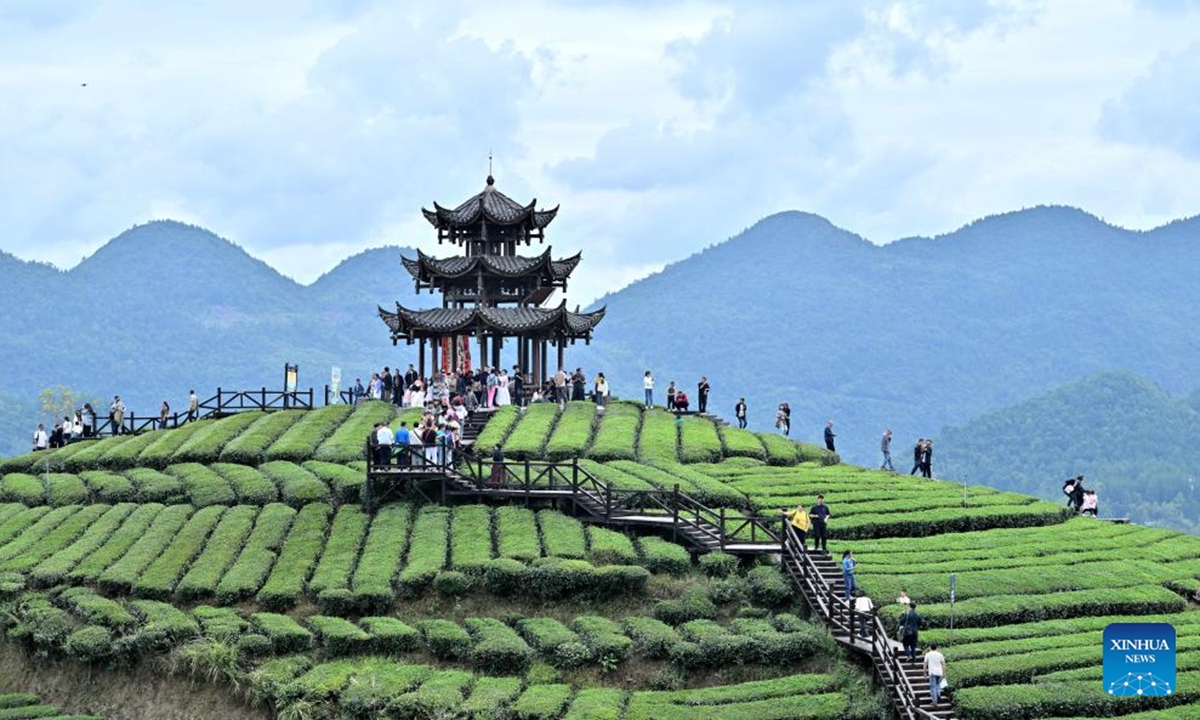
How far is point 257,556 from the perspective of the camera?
5972 centimetres

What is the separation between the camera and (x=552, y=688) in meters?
49.4

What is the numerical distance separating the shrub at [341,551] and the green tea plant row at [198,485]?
1874mm

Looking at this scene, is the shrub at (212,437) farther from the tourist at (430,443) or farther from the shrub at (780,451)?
the shrub at (780,451)

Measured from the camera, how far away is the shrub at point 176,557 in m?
57.8

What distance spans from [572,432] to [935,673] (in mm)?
28545

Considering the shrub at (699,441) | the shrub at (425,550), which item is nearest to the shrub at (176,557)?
the shrub at (425,550)

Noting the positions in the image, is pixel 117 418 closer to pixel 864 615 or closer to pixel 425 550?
pixel 425 550

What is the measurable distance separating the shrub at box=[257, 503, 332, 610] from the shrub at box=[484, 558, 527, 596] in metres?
5.82

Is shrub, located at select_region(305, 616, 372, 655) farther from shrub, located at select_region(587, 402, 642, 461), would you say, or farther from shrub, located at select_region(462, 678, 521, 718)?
shrub, located at select_region(587, 402, 642, 461)

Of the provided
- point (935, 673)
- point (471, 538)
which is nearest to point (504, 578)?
point (471, 538)

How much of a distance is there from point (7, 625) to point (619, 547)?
19.0 metres

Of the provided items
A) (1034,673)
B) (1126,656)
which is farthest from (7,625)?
(1126,656)

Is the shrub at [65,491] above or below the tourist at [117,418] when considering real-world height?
below

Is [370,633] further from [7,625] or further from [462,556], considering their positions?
[7,625]
